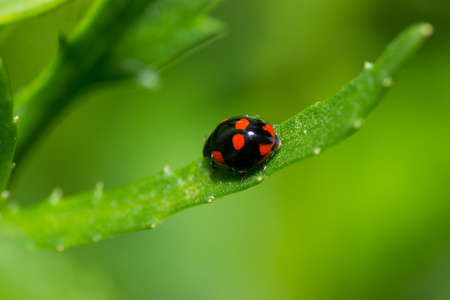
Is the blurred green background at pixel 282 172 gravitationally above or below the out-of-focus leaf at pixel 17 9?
above

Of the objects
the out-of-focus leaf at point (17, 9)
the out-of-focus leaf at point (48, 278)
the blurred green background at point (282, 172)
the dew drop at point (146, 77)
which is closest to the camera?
the out-of-focus leaf at point (17, 9)

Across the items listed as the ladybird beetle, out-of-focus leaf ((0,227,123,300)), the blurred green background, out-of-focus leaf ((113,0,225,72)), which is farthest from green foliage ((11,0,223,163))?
the blurred green background

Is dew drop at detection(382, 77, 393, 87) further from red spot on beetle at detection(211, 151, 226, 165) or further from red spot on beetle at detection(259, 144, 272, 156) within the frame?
red spot on beetle at detection(211, 151, 226, 165)

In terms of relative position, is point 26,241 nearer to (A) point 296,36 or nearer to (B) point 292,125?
(B) point 292,125

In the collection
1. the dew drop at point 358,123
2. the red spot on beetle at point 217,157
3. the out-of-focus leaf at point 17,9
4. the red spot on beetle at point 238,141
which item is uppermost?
the out-of-focus leaf at point 17,9

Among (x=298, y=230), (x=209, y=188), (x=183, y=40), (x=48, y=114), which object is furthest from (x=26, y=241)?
(x=298, y=230)

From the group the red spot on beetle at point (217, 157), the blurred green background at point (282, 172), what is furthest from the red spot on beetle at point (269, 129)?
the blurred green background at point (282, 172)

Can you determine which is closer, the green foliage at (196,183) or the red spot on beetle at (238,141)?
the green foliage at (196,183)

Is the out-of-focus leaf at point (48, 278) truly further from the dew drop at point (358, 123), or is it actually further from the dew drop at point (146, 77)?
the dew drop at point (358, 123)
